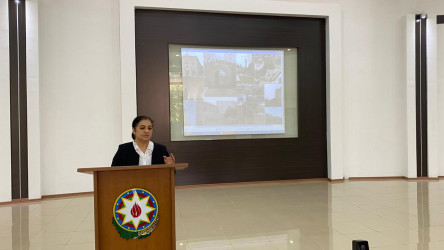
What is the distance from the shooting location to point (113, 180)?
2.06 metres

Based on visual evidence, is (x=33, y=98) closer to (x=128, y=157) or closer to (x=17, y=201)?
(x=17, y=201)

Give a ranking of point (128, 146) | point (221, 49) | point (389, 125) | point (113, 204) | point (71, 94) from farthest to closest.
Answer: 1. point (389, 125)
2. point (221, 49)
3. point (71, 94)
4. point (128, 146)
5. point (113, 204)

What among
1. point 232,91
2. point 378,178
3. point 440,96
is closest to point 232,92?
point 232,91

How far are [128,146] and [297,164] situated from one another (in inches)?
181

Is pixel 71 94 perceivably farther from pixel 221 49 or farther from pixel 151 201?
pixel 151 201

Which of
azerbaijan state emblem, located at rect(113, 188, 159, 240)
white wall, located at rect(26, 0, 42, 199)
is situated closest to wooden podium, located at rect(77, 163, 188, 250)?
azerbaijan state emblem, located at rect(113, 188, 159, 240)

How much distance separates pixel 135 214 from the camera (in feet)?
6.66

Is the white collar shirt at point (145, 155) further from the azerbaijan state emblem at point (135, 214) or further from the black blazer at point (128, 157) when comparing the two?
the azerbaijan state emblem at point (135, 214)

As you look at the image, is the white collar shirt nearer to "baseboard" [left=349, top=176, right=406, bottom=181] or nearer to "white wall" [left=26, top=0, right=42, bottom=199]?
"white wall" [left=26, top=0, right=42, bottom=199]

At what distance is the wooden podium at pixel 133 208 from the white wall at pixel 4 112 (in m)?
4.12

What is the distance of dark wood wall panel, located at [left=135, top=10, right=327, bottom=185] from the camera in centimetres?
603

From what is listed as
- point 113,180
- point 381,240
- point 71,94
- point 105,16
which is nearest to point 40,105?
point 71,94

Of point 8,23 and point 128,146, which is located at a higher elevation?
point 8,23

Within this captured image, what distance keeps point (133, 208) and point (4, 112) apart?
436 centimetres
